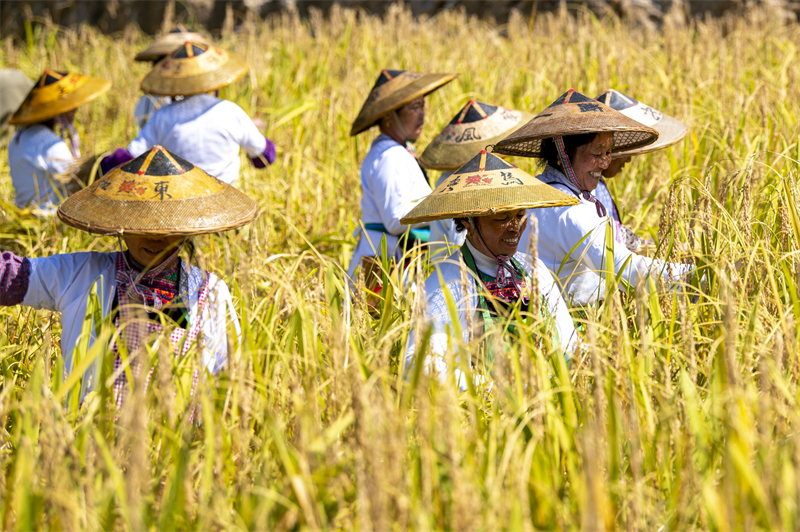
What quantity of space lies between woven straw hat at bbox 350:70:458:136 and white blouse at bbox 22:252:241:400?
149 cm

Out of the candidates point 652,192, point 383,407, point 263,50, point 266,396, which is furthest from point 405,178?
point 263,50

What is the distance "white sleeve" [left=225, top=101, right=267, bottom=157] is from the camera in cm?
388

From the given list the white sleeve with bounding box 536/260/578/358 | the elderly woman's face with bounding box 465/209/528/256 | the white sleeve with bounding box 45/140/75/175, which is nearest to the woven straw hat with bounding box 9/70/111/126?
the white sleeve with bounding box 45/140/75/175

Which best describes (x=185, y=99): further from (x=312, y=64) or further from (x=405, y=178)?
(x=312, y=64)

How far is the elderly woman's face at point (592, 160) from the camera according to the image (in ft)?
8.36

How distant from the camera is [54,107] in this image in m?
4.08

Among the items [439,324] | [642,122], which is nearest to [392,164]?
[642,122]

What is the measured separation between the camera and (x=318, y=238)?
3.83 m

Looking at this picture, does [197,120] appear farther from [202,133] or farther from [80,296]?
[80,296]

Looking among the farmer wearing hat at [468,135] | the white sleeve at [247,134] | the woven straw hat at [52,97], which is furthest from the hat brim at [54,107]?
the farmer wearing hat at [468,135]

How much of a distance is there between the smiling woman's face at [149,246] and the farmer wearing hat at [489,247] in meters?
0.66

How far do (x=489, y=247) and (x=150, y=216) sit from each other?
0.92 metres

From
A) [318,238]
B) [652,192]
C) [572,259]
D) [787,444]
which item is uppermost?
[787,444]

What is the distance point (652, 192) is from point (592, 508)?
2.73 meters
